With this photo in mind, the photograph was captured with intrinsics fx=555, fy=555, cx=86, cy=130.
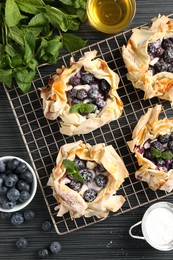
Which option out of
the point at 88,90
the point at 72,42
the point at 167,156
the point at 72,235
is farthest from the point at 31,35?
the point at 72,235

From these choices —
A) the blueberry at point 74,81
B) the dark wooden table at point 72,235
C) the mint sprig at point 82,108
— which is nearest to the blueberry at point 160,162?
the dark wooden table at point 72,235

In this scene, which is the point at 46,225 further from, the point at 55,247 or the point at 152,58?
the point at 152,58

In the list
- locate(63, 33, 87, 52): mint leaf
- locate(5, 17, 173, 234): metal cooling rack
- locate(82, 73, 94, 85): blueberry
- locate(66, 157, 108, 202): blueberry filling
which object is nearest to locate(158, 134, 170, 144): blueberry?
locate(5, 17, 173, 234): metal cooling rack

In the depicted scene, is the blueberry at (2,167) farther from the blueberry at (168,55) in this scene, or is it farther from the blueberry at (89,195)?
the blueberry at (168,55)

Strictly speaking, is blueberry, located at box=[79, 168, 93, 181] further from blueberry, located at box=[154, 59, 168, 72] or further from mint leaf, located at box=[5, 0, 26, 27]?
mint leaf, located at box=[5, 0, 26, 27]

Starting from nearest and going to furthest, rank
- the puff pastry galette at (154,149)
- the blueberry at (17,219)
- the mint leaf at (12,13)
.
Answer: the mint leaf at (12,13) → the puff pastry galette at (154,149) → the blueberry at (17,219)

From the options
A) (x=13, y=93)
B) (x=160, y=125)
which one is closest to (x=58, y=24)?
(x=13, y=93)
